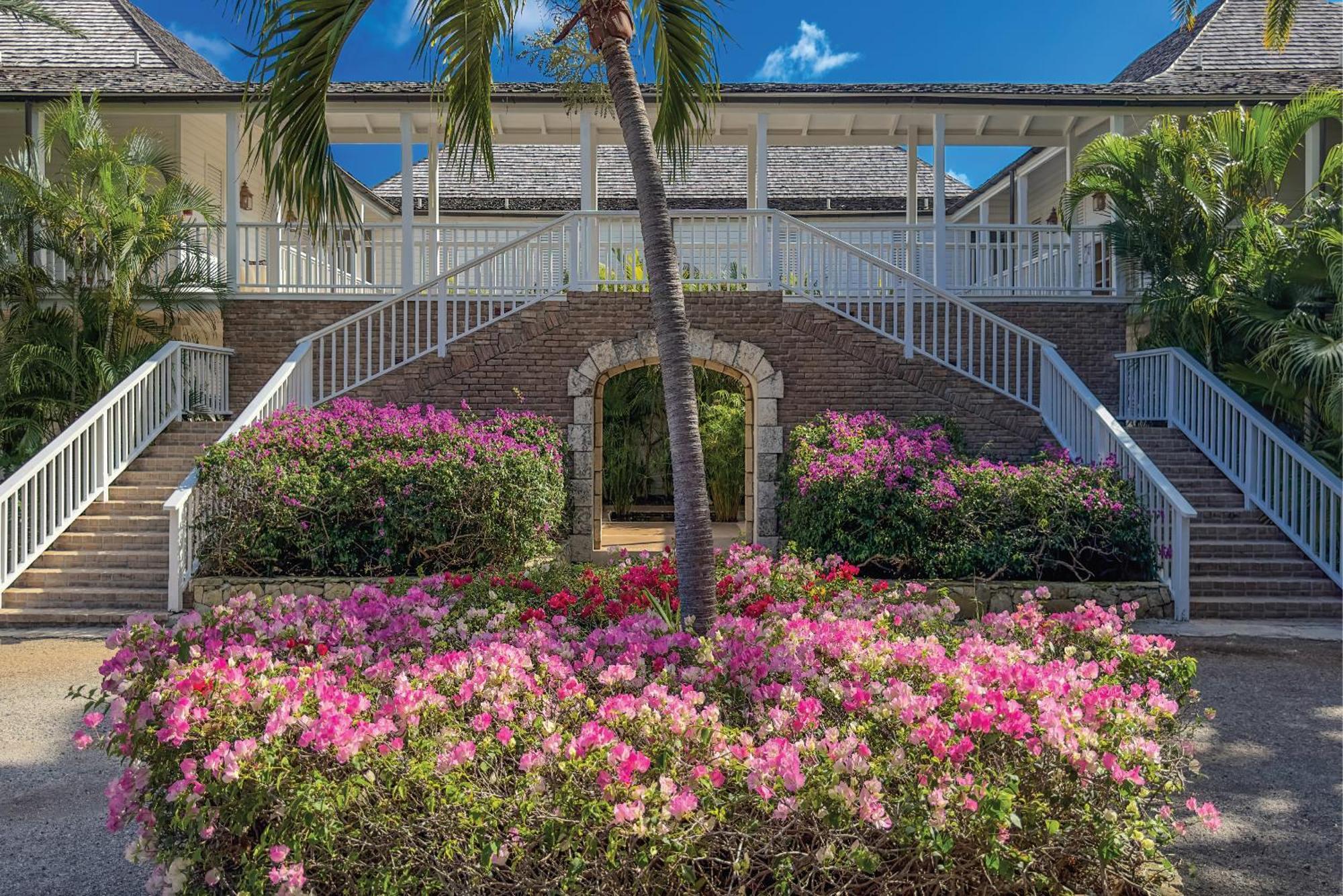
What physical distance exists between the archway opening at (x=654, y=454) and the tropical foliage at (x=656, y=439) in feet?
0.04

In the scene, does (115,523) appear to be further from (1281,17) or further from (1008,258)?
(1281,17)

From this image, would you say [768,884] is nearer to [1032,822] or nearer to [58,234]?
[1032,822]

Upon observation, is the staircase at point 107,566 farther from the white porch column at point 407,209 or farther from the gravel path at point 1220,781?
the white porch column at point 407,209

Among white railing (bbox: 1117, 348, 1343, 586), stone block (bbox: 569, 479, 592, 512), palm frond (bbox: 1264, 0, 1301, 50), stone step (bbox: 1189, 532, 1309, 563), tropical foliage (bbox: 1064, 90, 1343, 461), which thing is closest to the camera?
white railing (bbox: 1117, 348, 1343, 586)

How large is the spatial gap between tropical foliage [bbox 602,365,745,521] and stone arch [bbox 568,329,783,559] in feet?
17.0

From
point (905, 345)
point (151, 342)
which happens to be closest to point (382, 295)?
point (151, 342)

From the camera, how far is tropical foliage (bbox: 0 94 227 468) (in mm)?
12055

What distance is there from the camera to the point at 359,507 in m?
9.48

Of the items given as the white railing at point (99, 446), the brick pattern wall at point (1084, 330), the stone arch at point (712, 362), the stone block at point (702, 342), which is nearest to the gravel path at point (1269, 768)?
the stone arch at point (712, 362)

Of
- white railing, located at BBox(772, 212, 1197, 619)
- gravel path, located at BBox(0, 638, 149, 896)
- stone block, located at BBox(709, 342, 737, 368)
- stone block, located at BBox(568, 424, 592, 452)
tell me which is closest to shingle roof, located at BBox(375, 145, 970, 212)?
white railing, located at BBox(772, 212, 1197, 619)

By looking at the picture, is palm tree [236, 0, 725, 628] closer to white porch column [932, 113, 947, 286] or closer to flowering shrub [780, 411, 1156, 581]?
flowering shrub [780, 411, 1156, 581]

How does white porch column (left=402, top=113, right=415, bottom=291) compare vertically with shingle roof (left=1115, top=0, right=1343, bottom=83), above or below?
below

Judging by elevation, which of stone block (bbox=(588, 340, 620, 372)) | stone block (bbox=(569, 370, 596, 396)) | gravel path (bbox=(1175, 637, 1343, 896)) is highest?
stone block (bbox=(588, 340, 620, 372))

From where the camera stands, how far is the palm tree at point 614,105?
506 cm
